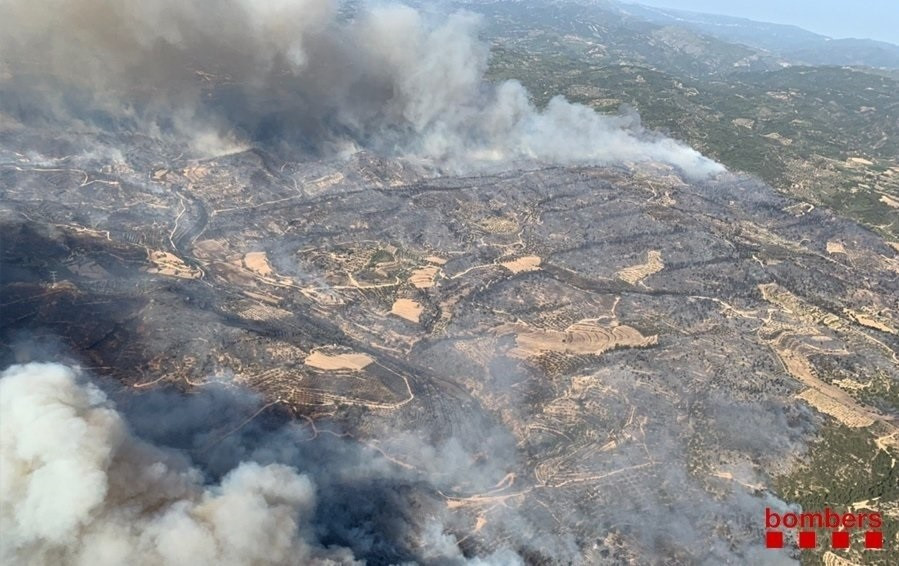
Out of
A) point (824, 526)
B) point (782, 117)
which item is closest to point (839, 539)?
point (824, 526)

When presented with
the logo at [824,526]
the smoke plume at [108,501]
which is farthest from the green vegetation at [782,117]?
the smoke plume at [108,501]

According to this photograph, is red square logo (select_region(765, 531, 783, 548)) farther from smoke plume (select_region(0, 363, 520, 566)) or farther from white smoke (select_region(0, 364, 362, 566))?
white smoke (select_region(0, 364, 362, 566))

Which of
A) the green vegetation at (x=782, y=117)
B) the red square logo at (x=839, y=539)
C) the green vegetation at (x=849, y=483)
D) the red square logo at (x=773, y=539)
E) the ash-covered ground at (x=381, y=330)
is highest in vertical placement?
the green vegetation at (x=782, y=117)

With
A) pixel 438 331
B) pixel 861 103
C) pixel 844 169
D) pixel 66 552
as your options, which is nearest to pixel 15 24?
pixel 438 331

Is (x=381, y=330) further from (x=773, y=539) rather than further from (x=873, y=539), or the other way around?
(x=873, y=539)

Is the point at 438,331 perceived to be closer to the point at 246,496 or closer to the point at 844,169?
the point at 246,496

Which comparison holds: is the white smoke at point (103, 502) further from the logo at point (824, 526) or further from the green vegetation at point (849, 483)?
the green vegetation at point (849, 483)
